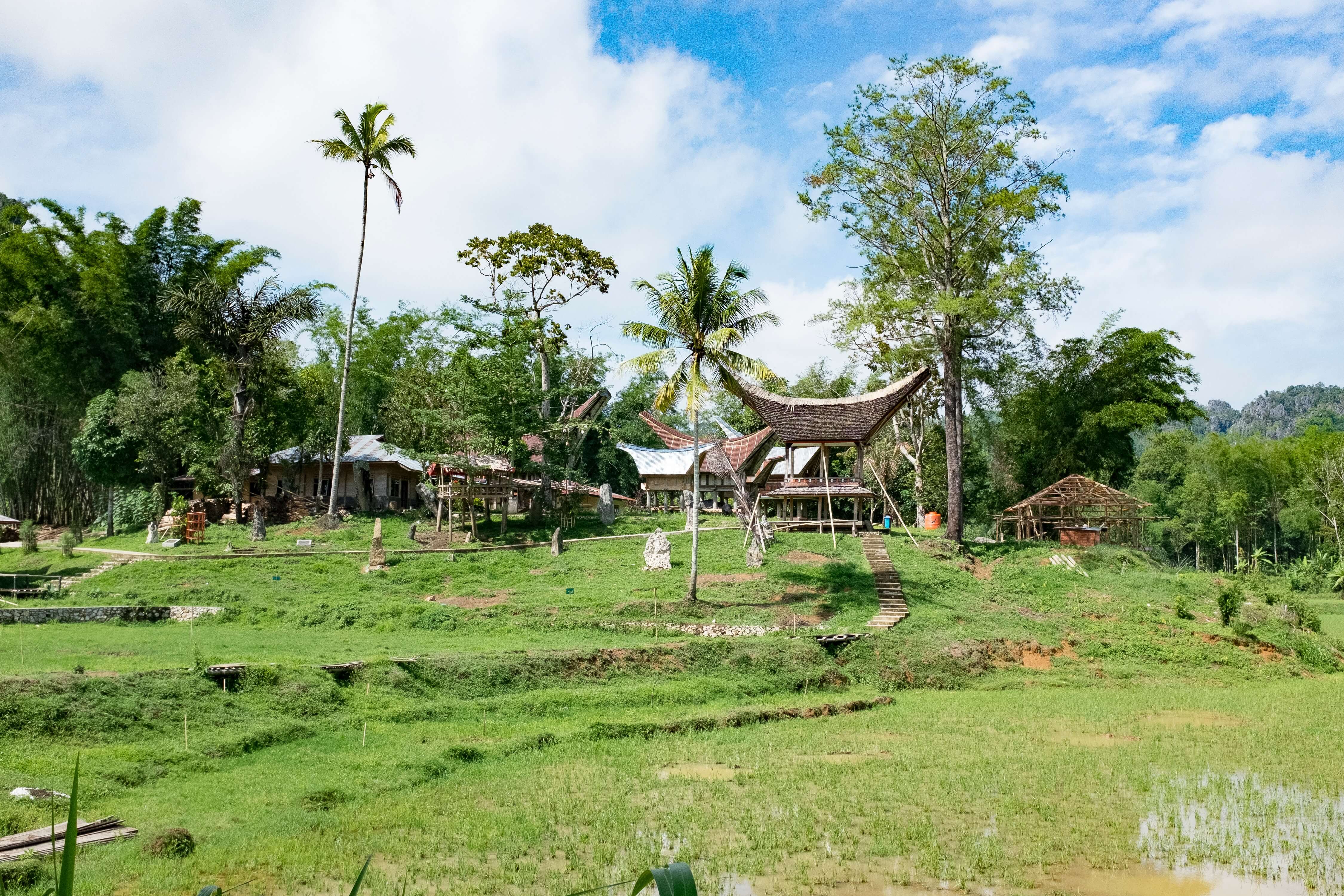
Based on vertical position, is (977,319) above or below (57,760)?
above

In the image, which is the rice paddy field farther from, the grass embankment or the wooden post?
the wooden post

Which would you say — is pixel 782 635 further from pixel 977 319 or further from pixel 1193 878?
pixel 977 319

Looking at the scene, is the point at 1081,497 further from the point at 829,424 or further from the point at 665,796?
the point at 665,796

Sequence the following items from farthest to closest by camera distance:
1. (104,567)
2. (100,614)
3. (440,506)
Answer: (440,506) < (104,567) < (100,614)

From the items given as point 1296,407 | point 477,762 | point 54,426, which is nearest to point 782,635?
point 477,762

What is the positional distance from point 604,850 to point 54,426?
123 ft

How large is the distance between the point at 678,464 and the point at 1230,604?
28.2 m

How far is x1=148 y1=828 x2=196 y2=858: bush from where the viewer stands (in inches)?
326

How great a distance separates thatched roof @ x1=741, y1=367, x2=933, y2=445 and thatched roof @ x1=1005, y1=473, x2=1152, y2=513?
6716 millimetres

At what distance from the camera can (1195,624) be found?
2253 cm

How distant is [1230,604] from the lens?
74.2 feet

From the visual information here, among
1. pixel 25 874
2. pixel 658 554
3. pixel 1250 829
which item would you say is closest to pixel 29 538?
pixel 658 554

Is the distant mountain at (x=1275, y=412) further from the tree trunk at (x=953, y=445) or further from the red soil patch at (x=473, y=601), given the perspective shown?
the red soil patch at (x=473, y=601)

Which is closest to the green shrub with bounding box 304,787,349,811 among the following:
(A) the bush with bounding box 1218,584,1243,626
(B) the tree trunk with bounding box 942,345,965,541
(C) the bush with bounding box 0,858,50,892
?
(C) the bush with bounding box 0,858,50,892
